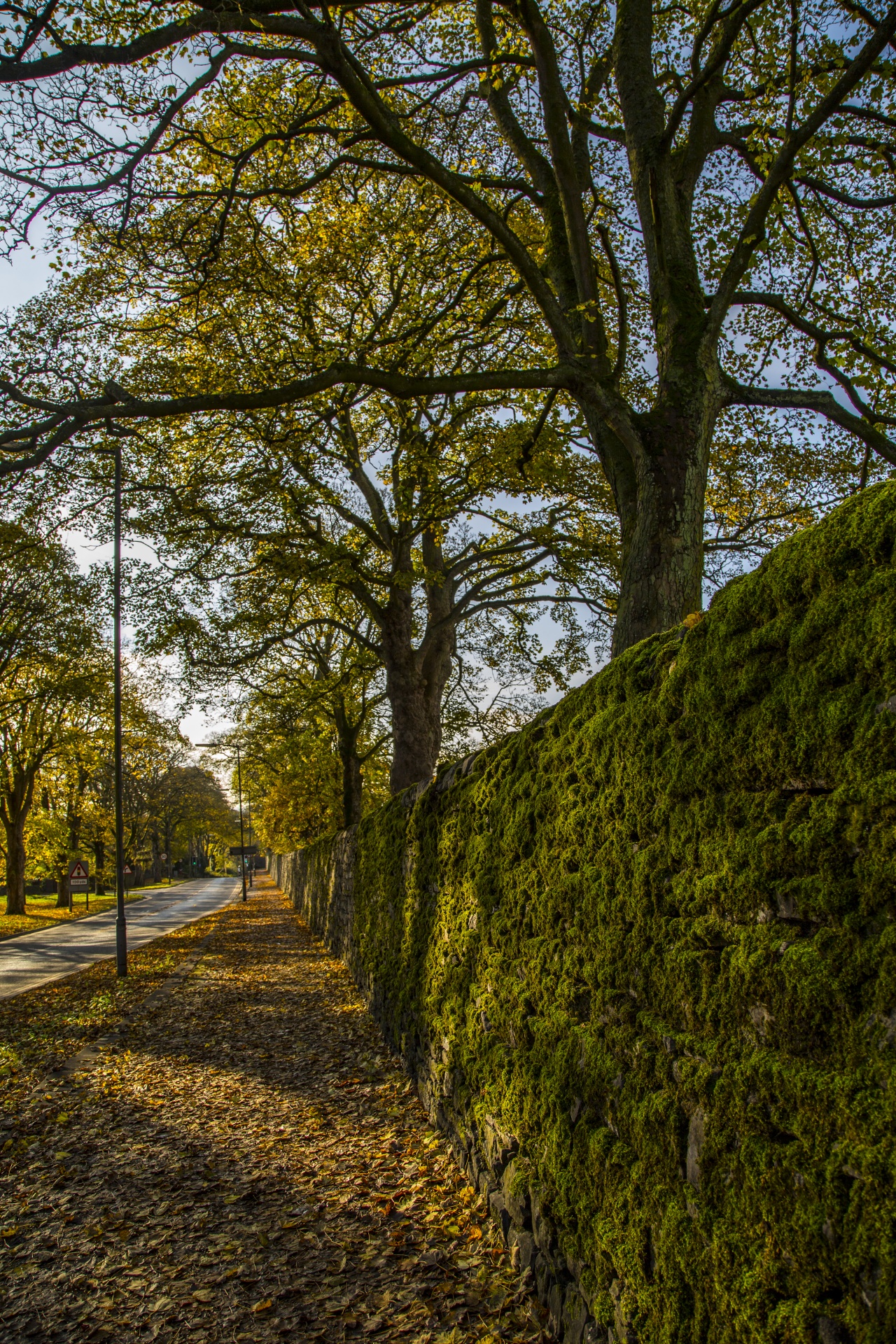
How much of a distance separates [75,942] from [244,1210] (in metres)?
19.2

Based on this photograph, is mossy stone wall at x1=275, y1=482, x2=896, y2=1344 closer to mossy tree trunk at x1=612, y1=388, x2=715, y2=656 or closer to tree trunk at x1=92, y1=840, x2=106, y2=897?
mossy tree trunk at x1=612, y1=388, x2=715, y2=656

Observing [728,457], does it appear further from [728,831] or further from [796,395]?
[728,831]

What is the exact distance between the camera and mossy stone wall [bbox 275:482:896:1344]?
5.65ft

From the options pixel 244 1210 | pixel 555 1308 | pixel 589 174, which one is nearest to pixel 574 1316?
pixel 555 1308

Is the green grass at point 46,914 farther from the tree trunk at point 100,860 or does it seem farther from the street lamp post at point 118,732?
the street lamp post at point 118,732

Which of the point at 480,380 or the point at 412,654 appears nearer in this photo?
the point at 480,380

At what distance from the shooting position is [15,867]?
29688mm

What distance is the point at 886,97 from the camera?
9117mm

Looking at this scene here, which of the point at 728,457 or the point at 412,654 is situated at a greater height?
the point at 728,457

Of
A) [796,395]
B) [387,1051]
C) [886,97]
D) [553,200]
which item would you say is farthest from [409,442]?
[387,1051]

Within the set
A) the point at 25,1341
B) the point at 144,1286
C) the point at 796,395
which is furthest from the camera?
the point at 796,395

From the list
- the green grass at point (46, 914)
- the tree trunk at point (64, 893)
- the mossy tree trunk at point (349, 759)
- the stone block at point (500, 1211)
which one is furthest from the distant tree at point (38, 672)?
the stone block at point (500, 1211)

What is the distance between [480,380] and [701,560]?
8.61 feet

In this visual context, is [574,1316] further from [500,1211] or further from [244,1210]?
[244,1210]
